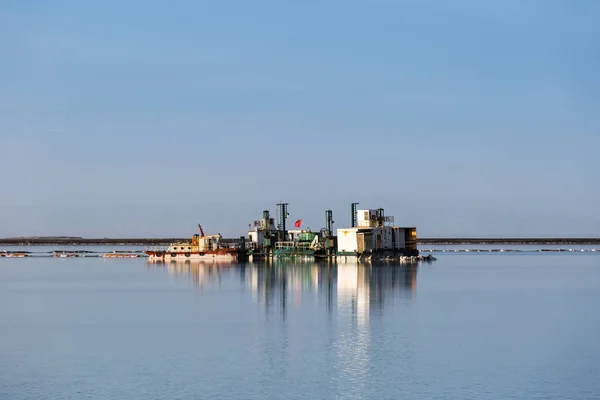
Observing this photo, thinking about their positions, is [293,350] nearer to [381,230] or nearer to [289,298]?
[289,298]

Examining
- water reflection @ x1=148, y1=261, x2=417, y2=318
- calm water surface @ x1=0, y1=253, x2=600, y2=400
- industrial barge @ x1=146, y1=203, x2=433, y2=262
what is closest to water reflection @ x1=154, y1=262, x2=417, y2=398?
water reflection @ x1=148, y1=261, x2=417, y2=318

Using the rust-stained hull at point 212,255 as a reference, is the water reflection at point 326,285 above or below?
below

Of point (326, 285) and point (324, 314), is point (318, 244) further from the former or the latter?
point (324, 314)

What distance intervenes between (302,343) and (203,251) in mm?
134832

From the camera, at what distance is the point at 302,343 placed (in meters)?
55.4

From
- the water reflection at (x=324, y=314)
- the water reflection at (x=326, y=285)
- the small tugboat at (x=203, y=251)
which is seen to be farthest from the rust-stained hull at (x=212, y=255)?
the water reflection at (x=324, y=314)

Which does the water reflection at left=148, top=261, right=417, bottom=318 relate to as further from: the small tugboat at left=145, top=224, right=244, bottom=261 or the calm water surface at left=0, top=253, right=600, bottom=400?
the small tugboat at left=145, top=224, right=244, bottom=261

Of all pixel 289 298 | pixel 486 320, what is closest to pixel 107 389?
pixel 486 320

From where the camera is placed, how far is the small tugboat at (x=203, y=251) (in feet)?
615

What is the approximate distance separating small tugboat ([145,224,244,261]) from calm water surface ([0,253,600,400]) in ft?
270

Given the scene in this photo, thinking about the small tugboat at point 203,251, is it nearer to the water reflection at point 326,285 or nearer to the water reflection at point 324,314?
the water reflection at point 326,285

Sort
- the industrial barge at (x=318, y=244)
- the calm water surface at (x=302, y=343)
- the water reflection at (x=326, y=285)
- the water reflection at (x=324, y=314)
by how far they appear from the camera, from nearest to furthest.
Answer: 1. the calm water surface at (x=302, y=343)
2. the water reflection at (x=324, y=314)
3. the water reflection at (x=326, y=285)
4. the industrial barge at (x=318, y=244)

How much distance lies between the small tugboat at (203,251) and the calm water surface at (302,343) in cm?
8234

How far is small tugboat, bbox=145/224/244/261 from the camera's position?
18738cm
